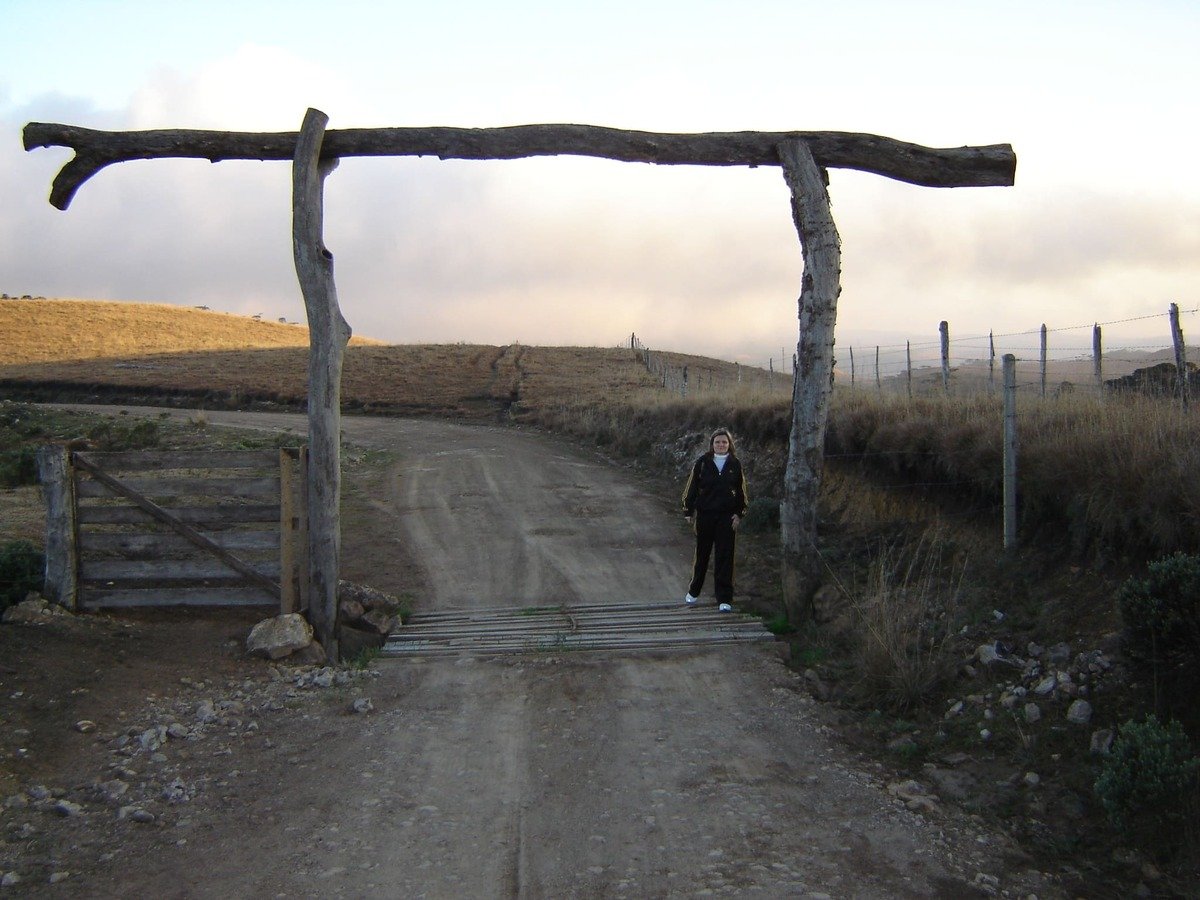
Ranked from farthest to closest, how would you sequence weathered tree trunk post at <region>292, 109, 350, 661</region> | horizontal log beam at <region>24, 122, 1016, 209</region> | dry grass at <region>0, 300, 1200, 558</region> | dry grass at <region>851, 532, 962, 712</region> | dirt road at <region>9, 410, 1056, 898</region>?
horizontal log beam at <region>24, 122, 1016, 209</region>, weathered tree trunk post at <region>292, 109, 350, 661</region>, dry grass at <region>0, 300, 1200, 558</region>, dry grass at <region>851, 532, 962, 712</region>, dirt road at <region>9, 410, 1056, 898</region>

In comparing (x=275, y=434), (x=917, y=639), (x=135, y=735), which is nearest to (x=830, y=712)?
(x=917, y=639)

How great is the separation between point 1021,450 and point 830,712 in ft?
11.8

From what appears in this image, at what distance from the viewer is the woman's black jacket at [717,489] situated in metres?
10.1

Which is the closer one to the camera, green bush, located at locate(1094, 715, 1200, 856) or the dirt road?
the dirt road

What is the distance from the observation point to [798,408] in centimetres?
969

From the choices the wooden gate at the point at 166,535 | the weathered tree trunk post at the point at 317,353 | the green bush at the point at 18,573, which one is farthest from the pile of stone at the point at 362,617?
the green bush at the point at 18,573

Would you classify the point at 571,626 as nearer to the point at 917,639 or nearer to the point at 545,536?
the point at 917,639

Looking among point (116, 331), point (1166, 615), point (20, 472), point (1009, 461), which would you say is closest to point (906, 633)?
point (1166, 615)

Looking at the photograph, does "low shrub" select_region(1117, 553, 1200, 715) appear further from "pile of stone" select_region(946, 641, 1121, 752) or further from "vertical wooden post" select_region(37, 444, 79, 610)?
"vertical wooden post" select_region(37, 444, 79, 610)

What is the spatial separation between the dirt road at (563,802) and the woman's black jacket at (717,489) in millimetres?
1747

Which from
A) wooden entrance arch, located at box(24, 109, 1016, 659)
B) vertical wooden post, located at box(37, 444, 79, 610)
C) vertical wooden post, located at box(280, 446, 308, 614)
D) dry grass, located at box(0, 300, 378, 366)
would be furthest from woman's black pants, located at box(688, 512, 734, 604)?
dry grass, located at box(0, 300, 378, 366)

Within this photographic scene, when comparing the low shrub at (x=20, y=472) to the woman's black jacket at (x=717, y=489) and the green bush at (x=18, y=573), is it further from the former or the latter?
the woman's black jacket at (x=717, y=489)

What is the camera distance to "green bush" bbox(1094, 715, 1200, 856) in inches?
199

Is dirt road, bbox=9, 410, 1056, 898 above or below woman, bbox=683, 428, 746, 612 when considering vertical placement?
below
